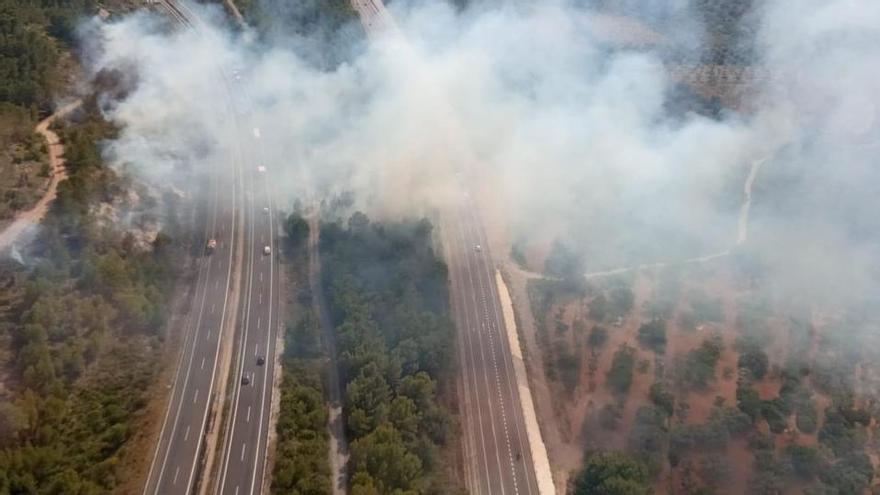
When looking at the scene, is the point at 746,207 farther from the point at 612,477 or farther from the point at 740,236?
the point at 612,477

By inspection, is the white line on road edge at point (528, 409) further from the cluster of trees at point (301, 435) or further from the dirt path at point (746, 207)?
the dirt path at point (746, 207)

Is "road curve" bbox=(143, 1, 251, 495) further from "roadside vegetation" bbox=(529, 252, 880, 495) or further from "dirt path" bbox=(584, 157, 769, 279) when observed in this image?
"dirt path" bbox=(584, 157, 769, 279)

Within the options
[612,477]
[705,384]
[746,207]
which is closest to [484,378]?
[612,477]

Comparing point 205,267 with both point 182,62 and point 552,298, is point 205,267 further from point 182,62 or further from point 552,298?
point 182,62

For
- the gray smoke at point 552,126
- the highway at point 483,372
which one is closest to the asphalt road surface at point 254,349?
the gray smoke at point 552,126

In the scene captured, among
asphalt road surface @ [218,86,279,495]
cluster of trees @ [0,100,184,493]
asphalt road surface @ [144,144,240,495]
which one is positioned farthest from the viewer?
asphalt road surface @ [218,86,279,495]

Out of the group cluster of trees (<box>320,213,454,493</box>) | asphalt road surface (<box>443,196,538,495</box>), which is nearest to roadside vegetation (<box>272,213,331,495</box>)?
cluster of trees (<box>320,213,454,493</box>)

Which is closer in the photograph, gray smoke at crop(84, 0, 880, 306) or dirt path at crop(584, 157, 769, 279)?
dirt path at crop(584, 157, 769, 279)
